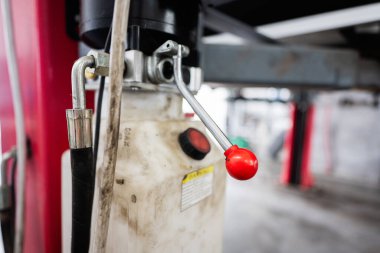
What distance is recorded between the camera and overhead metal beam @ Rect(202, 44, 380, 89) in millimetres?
743

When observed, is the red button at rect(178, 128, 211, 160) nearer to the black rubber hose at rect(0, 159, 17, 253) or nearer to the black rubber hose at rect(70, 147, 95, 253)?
the black rubber hose at rect(70, 147, 95, 253)

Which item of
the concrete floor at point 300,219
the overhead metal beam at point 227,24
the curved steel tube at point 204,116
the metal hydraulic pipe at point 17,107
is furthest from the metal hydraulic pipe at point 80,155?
the concrete floor at point 300,219

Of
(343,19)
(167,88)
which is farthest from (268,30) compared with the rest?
Answer: (167,88)

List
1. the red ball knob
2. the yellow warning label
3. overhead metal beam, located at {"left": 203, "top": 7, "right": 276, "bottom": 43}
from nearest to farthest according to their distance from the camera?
the red ball knob, the yellow warning label, overhead metal beam, located at {"left": 203, "top": 7, "right": 276, "bottom": 43}

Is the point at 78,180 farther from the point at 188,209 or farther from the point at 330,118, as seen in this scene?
the point at 330,118

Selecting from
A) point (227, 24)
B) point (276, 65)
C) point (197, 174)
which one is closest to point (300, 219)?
point (276, 65)

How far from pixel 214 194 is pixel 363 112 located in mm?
3635

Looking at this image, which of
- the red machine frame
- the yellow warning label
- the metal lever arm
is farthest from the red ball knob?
the red machine frame

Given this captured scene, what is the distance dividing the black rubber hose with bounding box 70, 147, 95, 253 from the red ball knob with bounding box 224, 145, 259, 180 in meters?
A: 0.18

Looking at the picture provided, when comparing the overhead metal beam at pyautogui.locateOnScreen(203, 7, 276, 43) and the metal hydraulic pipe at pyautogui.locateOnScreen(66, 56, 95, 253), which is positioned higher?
the overhead metal beam at pyautogui.locateOnScreen(203, 7, 276, 43)

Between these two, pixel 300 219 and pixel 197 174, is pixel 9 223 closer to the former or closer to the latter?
pixel 197 174

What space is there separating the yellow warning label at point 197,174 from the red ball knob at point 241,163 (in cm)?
15

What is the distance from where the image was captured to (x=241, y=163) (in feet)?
0.84

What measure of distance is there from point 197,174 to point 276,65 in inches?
20.1
